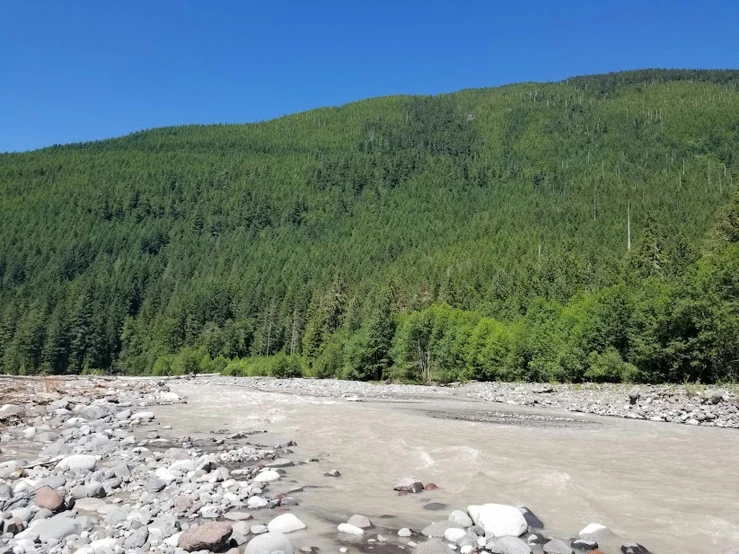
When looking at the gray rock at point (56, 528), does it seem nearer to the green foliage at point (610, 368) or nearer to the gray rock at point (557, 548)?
the gray rock at point (557, 548)

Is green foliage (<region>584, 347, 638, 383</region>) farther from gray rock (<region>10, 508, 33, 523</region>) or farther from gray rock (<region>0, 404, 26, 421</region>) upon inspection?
gray rock (<region>10, 508, 33, 523</region>)

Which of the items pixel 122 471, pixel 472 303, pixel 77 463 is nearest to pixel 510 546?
pixel 122 471

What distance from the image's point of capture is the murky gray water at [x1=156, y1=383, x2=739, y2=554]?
8859 millimetres

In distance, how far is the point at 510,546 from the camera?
7.15m

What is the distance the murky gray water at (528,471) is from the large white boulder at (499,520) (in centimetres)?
75

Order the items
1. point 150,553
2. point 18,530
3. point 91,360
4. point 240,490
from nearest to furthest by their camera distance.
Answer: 1. point 150,553
2. point 18,530
3. point 240,490
4. point 91,360

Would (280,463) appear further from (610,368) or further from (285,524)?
(610,368)

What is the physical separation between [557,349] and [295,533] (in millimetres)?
55719

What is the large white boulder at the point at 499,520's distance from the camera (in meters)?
7.92

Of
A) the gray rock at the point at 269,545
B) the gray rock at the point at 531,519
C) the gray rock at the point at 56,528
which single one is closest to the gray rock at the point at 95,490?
the gray rock at the point at 56,528

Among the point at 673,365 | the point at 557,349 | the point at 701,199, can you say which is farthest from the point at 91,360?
the point at 701,199

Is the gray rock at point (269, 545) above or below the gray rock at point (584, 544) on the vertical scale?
above

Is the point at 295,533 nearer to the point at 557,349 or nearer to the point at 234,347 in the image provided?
the point at 557,349

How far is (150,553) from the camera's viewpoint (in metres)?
6.98
